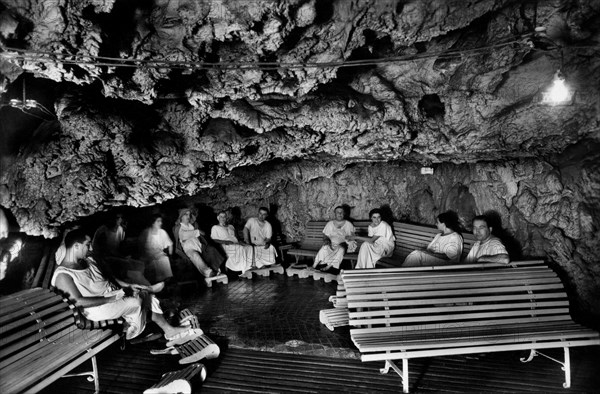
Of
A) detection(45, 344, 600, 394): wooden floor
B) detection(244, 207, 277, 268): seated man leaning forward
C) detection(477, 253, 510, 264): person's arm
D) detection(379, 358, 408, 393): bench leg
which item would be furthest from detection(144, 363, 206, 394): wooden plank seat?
detection(244, 207, 277, 268): seated man leaning forward

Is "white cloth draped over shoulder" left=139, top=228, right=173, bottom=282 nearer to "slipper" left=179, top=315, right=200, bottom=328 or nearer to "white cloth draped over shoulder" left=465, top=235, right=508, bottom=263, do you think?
"slipper" left=179, top=315, right=200, bottom=328

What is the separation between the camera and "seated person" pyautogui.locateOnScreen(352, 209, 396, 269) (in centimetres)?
883

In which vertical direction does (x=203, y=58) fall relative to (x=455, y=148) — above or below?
above

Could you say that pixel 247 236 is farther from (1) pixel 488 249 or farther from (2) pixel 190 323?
(1) pixel 488 249

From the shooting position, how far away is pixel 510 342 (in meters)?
4.79

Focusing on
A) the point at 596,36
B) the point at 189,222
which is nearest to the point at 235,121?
the point at 189,222

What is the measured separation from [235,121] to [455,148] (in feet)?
13.0

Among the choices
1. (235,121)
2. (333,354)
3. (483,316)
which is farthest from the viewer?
(235,121)

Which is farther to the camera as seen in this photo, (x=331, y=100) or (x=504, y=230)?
(x=504, y=230)

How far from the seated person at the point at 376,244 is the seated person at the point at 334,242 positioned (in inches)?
22.1

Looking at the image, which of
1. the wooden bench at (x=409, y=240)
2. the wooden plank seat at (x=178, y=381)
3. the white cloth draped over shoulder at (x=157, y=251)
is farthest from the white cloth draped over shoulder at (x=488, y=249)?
the white cloth draped over shoulder at (x=157, y=251)

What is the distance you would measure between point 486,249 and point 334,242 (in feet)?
14.1

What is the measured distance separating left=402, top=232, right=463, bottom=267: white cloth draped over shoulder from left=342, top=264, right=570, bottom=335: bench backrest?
76.2 inches

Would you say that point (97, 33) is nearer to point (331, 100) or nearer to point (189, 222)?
point (331, 100)
